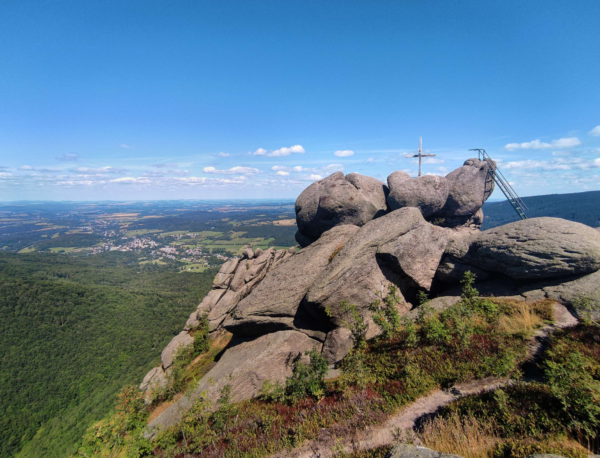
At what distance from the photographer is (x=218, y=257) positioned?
7308 inches

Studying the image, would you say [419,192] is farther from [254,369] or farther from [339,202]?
[254,369]

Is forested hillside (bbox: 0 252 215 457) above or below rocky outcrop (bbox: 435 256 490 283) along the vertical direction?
below

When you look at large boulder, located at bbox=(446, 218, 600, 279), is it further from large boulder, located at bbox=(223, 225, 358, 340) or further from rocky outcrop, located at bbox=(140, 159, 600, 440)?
large boulder, located at bbox=(223, 225, 358, 340)

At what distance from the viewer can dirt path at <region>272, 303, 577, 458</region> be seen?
27.5 feet

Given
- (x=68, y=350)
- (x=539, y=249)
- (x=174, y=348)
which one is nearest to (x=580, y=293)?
(x=539, y=249)

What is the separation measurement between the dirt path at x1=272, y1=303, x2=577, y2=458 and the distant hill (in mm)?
88140

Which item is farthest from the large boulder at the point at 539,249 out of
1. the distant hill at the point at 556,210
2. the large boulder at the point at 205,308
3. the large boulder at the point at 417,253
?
the distant hill at the point at 556,210

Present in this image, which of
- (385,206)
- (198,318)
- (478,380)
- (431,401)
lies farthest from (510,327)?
(198,318)

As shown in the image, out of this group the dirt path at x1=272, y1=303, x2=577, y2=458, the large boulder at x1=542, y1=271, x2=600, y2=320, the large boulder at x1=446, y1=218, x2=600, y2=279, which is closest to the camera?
the dirt path at x1=272, y1=303, x2=577, y2=458

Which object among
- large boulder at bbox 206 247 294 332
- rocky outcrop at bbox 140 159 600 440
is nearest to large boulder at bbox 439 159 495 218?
rocky outcrop at bbox 140 159 600 440

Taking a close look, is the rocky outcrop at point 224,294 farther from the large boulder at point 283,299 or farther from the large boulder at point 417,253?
the large boulder at point 417,253

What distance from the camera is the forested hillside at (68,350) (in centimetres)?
5866

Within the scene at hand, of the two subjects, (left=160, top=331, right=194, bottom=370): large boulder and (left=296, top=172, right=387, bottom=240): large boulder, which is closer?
(left=296, top=172, right=387, bottom=240): large boulder

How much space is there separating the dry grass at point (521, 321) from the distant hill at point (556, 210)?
8120cm
